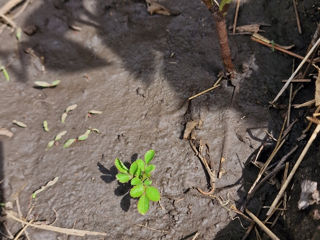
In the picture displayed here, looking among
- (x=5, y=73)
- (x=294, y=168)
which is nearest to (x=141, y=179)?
(x=294, y=168)

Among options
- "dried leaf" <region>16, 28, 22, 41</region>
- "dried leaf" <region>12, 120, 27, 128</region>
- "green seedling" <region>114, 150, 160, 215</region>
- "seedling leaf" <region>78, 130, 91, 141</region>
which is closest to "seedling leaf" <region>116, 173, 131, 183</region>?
"green seedling" <region>114, 150, 160, 215</region>

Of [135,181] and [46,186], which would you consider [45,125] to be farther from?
[135,181]

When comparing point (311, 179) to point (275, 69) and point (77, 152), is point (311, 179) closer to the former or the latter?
point (275, 69)

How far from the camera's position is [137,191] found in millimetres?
1566

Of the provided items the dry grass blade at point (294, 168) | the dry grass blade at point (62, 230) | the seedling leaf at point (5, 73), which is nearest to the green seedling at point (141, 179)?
the dry grass blade at point (62, 230)

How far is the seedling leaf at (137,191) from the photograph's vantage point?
1.55 m

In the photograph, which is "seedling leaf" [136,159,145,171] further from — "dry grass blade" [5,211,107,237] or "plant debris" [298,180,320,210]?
"plant debris" [298,180,320,210]

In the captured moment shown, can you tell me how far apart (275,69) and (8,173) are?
174cm

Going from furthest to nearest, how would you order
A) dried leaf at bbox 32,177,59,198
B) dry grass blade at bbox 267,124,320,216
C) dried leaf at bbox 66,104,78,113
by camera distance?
dried leaf at bbox 66,104,78,113 → dried leaf at bbox 32,177,59,198 → dry grass blade at bbox 267,124,320,216

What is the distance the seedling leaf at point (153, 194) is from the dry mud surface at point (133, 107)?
0.12 m

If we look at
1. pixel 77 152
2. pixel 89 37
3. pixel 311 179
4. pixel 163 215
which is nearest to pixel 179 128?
pixel 163 215

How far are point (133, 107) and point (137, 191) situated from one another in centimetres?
60

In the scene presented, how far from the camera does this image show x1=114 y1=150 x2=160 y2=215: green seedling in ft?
5.09

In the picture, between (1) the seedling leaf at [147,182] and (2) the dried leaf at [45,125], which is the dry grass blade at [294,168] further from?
(2) the dried leaf at [45,125]
